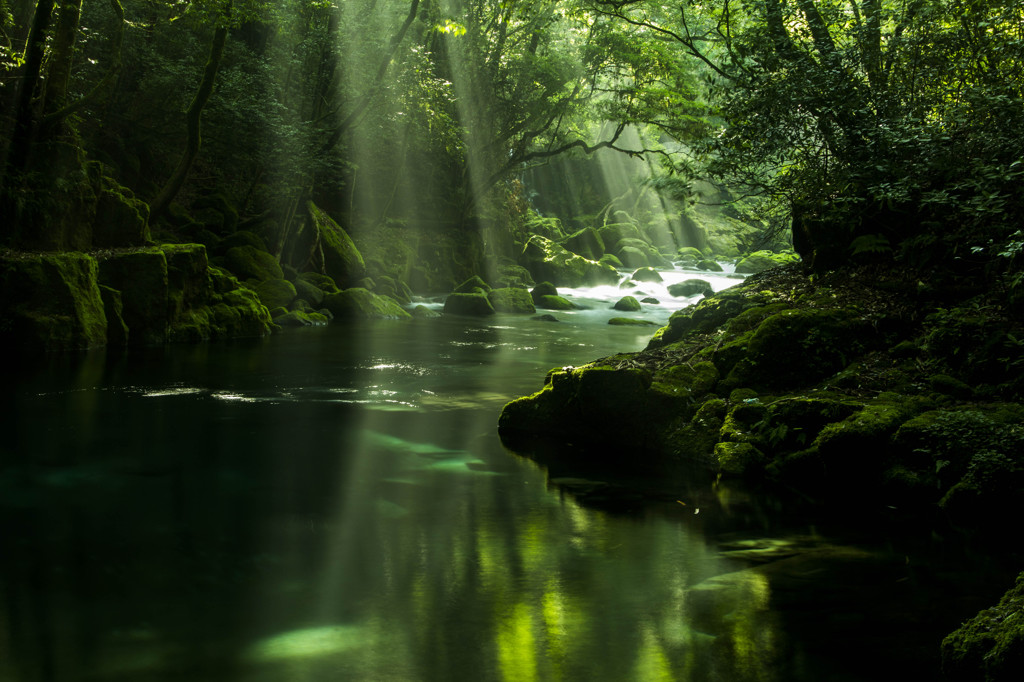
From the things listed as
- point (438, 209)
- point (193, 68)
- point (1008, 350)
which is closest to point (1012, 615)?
point (1008, 350)

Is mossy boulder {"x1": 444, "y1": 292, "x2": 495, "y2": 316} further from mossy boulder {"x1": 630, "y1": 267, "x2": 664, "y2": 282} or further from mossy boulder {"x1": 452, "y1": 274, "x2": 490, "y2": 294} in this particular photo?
mossy boulder {"x1": 630, "y1": 267, "x2": 664, "y2": 282}

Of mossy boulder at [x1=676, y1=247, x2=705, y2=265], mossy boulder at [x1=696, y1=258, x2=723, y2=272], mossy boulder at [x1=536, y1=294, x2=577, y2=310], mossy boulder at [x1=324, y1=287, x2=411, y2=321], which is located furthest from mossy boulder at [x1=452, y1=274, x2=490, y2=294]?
mossy boulder at [x1=676, y1=247, x2=705, y2=265]

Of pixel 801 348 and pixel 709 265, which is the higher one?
pixel 709 265

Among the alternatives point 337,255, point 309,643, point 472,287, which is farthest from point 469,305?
point 309,643

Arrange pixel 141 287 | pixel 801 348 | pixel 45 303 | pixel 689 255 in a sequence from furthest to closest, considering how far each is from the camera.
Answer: pixel 689 255, pixel 141 287, pixel 45 303, pixel 801 348

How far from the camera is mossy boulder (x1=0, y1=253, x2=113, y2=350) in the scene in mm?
13125

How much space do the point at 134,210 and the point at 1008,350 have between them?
52.2ft

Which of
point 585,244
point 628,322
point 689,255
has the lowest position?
point 628,322

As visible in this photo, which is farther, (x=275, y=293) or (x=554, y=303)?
(x=554, y=303)

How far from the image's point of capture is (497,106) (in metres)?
29.4

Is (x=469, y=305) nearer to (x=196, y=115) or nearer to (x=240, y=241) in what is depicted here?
(x=240, y=241)

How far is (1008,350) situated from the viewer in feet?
22.1

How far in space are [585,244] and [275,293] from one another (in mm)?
26033

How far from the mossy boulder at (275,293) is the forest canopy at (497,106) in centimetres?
304
